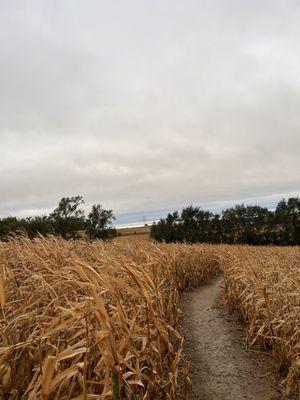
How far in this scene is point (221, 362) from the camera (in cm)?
527

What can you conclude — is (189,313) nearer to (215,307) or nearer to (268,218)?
(215,307)

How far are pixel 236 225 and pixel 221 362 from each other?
4644 cm

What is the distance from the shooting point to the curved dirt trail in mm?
4371

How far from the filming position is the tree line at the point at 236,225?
1880 inches

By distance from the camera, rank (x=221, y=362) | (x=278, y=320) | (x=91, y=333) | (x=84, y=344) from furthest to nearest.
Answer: (x=221, y=362) → (x=278, y=320) → (x=84, y=344) → (x=91, y=333)

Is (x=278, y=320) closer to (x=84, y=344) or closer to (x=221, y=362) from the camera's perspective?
(x=221, y=362)

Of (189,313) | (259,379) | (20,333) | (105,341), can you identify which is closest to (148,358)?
(105,341)

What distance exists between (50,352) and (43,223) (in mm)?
34407

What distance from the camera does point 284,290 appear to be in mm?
5914

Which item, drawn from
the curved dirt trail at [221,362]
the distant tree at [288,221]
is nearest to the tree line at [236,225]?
the distant tree at [288,221]

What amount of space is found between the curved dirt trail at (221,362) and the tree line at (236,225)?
40793 millimetres

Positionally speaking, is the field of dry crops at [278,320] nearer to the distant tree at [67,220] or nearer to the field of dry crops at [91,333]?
the field of dry crops at [91,333]

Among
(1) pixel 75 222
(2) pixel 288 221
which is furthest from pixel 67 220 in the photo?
(2) pixel 288 221

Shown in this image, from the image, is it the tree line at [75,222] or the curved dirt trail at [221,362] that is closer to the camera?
the curved dirt trail at [221,362]
